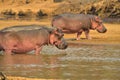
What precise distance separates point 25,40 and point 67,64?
7.75 ft

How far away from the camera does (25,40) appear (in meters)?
13.5

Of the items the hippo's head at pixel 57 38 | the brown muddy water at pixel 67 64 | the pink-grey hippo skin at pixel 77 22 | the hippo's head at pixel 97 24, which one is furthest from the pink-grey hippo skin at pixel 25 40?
the hippo's head at pixel 97 24

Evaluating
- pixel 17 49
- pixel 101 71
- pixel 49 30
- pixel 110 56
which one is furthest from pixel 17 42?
pixel 101 71

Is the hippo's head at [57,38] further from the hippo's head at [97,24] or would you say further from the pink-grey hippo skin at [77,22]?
the hippo's head at [97,24]

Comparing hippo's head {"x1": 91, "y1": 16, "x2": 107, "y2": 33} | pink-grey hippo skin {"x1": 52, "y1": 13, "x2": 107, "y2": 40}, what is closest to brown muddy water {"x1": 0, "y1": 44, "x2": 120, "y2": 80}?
pink-grey hippo skin {"x1": 52, "y1": 13, "x2": 107, "y2": 40}

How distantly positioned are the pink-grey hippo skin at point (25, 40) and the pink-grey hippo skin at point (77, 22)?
224 inches

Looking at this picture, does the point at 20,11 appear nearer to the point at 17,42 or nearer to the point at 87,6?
the point at 87,6

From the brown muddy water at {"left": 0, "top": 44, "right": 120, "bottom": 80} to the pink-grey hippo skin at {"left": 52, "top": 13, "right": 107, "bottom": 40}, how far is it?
14.3 ft

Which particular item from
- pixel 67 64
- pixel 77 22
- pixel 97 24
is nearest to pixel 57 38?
pixel 67 64

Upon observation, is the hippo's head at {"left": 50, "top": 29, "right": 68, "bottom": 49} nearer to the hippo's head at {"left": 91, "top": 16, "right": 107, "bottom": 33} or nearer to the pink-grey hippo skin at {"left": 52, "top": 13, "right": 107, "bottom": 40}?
the pink-grey hippo skin at {"left": 52, "top": 13, "right": 107, "bottom": 40}

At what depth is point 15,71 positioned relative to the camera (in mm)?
10203

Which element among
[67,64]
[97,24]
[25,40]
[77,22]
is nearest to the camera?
[67,64]

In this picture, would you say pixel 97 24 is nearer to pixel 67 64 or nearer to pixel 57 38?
pixel 57 38

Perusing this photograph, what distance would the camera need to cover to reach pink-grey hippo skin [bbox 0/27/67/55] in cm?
1329
